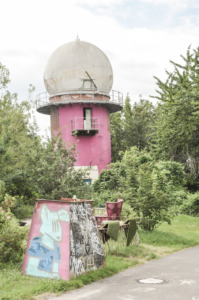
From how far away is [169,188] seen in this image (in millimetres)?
14289

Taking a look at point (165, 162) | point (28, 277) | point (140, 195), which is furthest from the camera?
point (165, 162)

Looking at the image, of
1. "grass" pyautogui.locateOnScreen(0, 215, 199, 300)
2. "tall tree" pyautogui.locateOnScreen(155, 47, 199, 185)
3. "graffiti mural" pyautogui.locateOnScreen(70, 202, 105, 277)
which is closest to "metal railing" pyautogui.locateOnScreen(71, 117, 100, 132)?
"tall tree" pyautogui.locateOnScreen(155, 47, 199, 185)

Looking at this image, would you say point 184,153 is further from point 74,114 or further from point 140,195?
point 140,195

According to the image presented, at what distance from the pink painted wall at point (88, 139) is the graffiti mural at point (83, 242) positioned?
23.1 meters

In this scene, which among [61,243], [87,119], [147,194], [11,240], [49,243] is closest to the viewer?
[61,243]

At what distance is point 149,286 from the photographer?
7.54 meters

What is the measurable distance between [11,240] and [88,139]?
23.7m

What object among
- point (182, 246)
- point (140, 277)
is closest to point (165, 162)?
point (182, 246)

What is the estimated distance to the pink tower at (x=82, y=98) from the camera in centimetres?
3152

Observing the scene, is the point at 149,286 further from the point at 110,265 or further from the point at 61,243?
the point at 61,243

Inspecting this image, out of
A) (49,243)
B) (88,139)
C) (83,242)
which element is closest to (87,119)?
(88,139)

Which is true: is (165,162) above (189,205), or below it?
above

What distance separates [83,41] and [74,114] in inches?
232

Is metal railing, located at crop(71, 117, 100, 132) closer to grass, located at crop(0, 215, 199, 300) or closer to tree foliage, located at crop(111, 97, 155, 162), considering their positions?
tree foliage, located at crop(111, 97, 155, 162)
